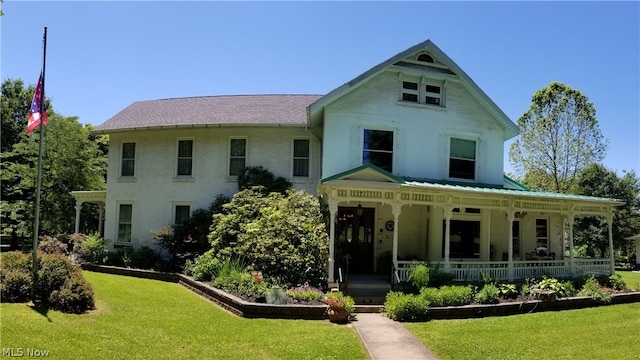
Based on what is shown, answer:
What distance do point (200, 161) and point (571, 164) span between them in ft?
100

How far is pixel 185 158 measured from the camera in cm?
2112

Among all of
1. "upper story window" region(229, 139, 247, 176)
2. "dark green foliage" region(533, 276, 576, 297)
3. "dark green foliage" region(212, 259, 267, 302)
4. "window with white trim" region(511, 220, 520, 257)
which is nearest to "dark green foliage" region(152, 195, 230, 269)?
"upper story window" region(229, 139, 247, 176)

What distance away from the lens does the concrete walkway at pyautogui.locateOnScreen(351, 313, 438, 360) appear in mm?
8664

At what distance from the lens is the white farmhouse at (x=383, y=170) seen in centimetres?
1598

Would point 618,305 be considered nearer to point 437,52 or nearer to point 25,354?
point 437,52

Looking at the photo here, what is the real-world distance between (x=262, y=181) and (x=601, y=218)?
3124 centimetres

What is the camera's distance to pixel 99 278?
626 inches

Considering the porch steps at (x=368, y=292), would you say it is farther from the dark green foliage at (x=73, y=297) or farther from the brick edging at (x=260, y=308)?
the dark green foliage at (x=73, y=297)

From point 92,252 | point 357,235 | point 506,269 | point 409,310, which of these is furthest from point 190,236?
point 506,269

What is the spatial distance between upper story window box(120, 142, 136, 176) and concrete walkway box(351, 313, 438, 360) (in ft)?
49.6

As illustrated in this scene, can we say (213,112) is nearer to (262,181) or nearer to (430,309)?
(262,181)

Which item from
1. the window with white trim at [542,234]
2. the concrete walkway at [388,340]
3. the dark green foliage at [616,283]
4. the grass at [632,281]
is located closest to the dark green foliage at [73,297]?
the concrete walkway at [388,340]

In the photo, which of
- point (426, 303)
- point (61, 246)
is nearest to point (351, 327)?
point (426, 303)

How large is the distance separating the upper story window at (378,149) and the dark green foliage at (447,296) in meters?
5.92
